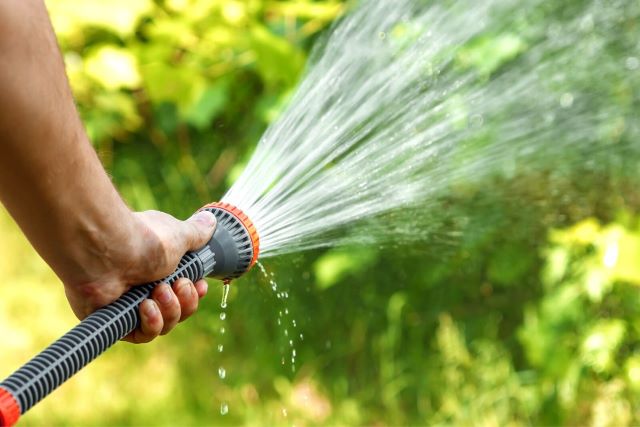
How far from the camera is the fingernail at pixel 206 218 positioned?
1750mm

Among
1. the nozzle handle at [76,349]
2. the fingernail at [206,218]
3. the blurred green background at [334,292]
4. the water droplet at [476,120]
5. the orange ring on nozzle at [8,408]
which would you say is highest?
the water droplet at [476,120]

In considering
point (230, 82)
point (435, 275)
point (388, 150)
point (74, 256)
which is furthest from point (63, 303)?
point (74, 256)

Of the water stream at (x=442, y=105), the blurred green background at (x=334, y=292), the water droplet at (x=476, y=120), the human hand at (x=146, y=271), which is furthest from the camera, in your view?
the blurred green background at (x=334, y=292)

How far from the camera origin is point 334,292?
346 centimetres

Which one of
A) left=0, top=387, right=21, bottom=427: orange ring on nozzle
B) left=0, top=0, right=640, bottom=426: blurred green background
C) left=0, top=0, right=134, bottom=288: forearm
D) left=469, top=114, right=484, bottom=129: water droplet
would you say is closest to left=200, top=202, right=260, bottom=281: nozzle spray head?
left=0, top=0, right=134, bottom=288: forearm

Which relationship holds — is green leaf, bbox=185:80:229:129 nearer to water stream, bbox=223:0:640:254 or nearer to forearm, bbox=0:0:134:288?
water stream, bbox=223:0:640:254

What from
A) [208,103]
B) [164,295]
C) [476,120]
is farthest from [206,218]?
[208,103]

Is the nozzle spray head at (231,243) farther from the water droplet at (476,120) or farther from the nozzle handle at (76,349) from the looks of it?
the water droplet at (476,120)

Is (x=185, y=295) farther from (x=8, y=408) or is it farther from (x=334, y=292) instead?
(x=334, y=292)

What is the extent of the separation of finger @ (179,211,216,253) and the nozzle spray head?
0.07 feet

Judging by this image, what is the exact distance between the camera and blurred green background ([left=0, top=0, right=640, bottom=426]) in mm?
3092

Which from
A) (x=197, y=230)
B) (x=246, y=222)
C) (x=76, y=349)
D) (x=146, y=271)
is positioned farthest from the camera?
(x=246, y=222)

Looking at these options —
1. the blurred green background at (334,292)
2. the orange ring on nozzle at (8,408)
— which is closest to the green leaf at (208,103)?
the blurred green background at (334,292)

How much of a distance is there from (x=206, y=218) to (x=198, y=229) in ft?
0.18
